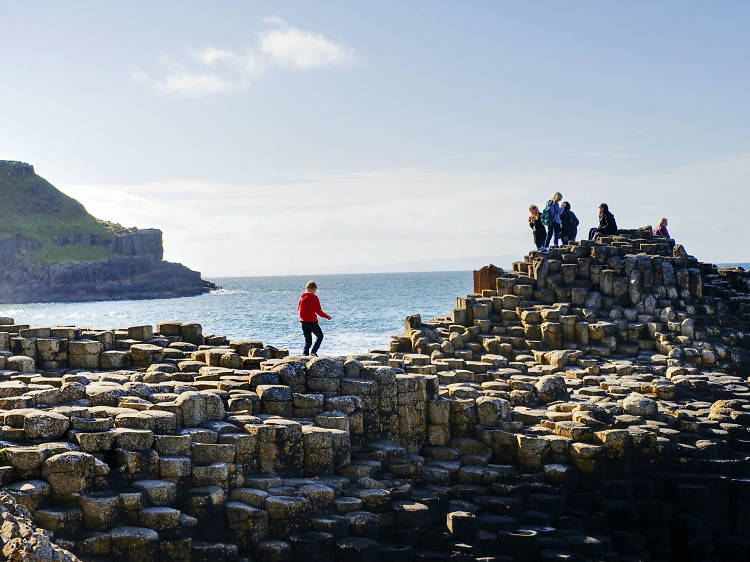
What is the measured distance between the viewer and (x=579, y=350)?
25.2 m

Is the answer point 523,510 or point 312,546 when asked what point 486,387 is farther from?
point 312,546

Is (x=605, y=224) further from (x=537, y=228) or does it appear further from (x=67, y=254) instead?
(x=67, y=254)

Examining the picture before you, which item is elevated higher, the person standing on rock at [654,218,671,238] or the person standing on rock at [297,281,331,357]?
the person standing on rock at [654,218,671,238]

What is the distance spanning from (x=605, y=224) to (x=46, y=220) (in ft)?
436

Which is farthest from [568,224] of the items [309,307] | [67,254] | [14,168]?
[14,168]

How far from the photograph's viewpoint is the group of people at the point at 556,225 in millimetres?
29688

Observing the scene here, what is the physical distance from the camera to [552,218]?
29.8 m

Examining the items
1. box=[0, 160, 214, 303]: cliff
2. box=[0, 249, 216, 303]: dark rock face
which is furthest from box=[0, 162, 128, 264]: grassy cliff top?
box=[0, 249, 216, 303]: dark rock face

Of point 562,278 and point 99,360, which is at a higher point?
point 562,278

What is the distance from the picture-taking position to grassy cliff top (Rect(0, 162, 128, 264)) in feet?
449

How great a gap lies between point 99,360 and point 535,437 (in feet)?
32.9

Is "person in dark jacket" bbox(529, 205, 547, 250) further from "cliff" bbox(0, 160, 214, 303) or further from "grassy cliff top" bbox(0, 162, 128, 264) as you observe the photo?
"grassy cliff top" bbox(0, 162, 128, 264)

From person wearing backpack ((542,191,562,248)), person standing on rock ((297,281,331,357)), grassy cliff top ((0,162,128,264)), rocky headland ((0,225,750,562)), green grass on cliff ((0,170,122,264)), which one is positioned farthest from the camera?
grassy cliff top ((0,162,128,264))

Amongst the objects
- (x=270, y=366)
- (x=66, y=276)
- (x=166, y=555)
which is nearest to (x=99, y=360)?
(x=270, y=366)
